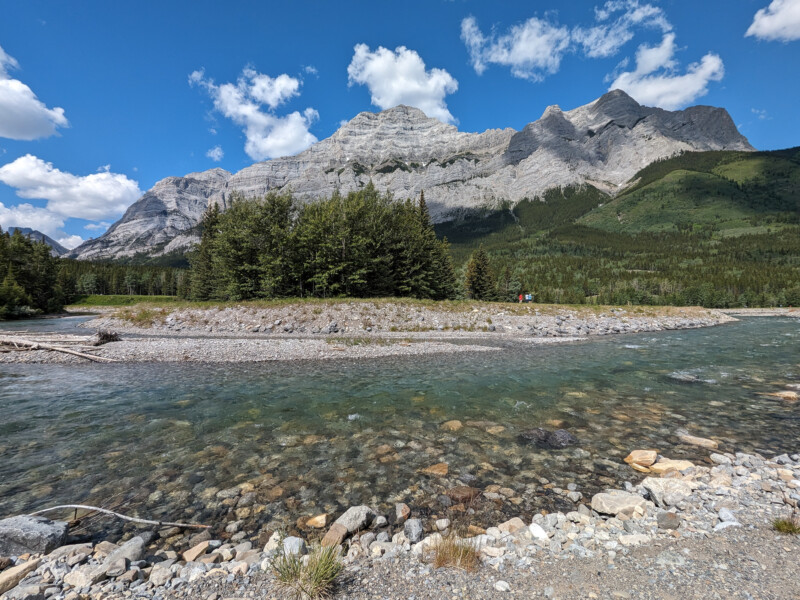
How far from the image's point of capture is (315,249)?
40969 millimetres

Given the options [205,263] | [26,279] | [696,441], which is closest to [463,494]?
[696,441]

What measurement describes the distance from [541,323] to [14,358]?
1649 inches

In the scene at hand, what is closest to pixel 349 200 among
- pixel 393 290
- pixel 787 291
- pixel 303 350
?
pixel 393 290

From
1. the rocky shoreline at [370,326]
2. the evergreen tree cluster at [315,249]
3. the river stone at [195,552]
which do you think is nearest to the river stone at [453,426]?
the river stone at [195,552]

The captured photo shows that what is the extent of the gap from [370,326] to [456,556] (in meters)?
29.4

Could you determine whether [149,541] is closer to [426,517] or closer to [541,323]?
[426,517]

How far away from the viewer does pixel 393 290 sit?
46281 mm

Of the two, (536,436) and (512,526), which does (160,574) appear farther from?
(536,436)

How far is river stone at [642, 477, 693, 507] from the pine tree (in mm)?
64928

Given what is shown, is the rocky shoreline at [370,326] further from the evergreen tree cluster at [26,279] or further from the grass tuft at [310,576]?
the evergreen tree cluster at [26,279]

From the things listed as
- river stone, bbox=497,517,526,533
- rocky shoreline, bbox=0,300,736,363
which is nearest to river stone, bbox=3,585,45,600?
river stone, bbox=497,517,526,533

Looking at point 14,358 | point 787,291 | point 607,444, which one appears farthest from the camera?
point 787,291

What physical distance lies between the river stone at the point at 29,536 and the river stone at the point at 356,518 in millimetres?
3888

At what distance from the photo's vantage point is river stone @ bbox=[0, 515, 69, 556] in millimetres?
4492
